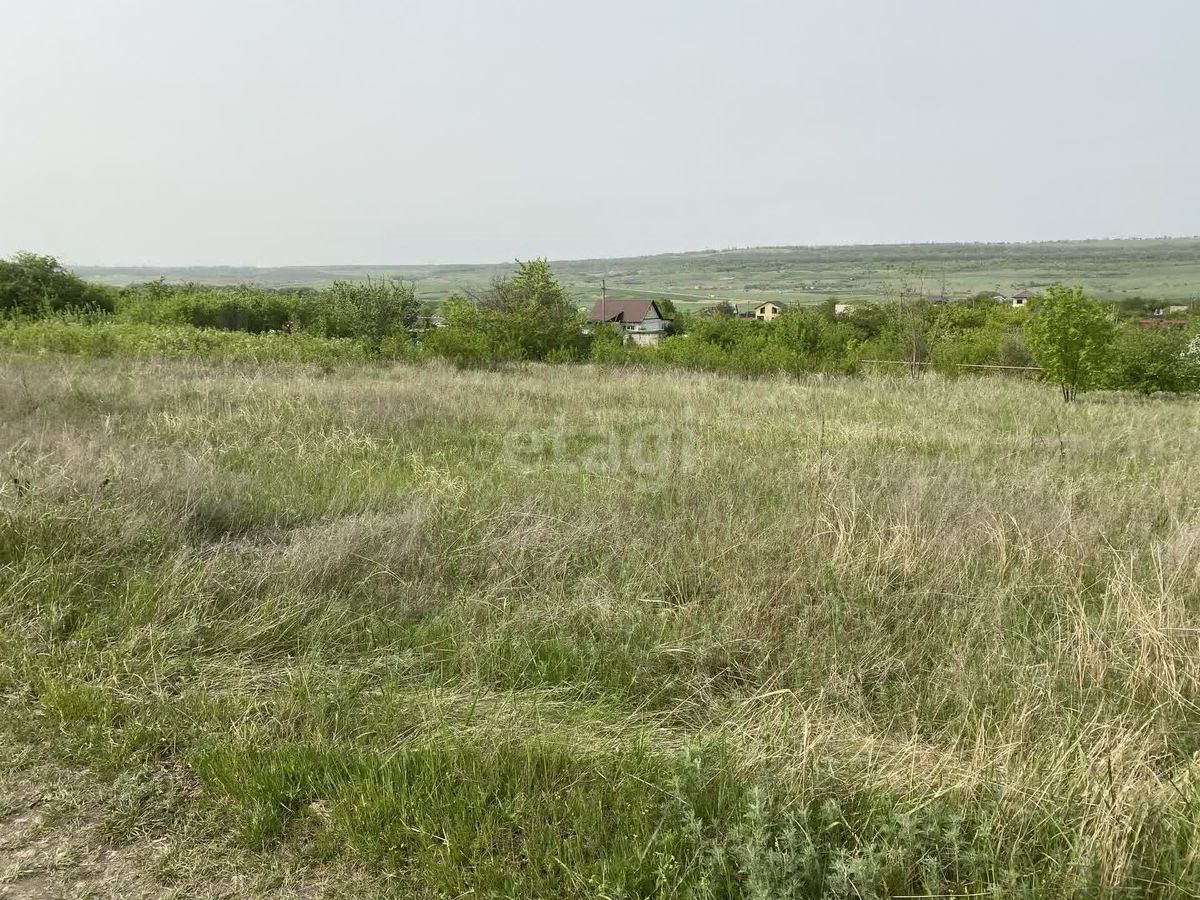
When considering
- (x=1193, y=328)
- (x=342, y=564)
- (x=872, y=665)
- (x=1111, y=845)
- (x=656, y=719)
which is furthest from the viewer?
(x=1193, y=328)

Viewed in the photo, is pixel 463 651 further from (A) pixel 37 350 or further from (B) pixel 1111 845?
(A) pixel 37 350

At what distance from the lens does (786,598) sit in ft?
12.8

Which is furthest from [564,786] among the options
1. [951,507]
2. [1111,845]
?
[951,507]

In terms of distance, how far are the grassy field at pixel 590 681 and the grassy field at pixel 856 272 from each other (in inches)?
3561

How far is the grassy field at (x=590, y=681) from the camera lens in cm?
205

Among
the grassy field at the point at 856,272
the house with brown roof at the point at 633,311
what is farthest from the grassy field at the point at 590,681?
the grassy field at the point at 856,272

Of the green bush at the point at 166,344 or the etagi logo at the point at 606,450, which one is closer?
the etagi logo at the point at 606,450

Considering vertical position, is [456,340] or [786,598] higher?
[456,340]

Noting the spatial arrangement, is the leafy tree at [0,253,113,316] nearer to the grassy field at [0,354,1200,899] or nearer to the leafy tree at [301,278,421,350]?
the leafy tree at [301,278,421,350]

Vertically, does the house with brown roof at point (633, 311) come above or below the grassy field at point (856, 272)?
below

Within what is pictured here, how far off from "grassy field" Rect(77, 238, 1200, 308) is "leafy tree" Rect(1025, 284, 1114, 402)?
79418mm

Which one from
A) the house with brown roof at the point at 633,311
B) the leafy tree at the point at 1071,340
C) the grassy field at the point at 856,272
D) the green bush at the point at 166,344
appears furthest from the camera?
the grassy field at the point at 856,272

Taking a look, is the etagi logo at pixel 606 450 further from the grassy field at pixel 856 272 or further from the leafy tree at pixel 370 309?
the grassy field at pixel 856 272

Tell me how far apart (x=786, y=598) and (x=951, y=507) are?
2.24 metres
